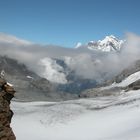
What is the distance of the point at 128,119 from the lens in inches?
1959

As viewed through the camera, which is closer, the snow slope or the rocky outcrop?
the rocky outcrop

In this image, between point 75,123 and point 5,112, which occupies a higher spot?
point 75,123

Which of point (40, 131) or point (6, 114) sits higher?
point (40, 131)

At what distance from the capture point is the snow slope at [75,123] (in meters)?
42.9

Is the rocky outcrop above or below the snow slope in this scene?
below

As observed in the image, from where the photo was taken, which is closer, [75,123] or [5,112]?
[5,112]

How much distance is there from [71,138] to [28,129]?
184 inches

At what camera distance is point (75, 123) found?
4966 centimetres

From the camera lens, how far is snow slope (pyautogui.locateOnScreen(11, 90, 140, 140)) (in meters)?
42.9

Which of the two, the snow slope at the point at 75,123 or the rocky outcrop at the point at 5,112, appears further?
the snow slope at the point at 75,123

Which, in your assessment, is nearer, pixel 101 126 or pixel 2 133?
pixel 2 133

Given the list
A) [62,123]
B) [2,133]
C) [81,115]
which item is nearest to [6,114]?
[2,133]

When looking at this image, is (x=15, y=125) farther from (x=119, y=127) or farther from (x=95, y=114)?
(x=95, y=114)

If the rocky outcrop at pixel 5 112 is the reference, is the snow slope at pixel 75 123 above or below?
above
